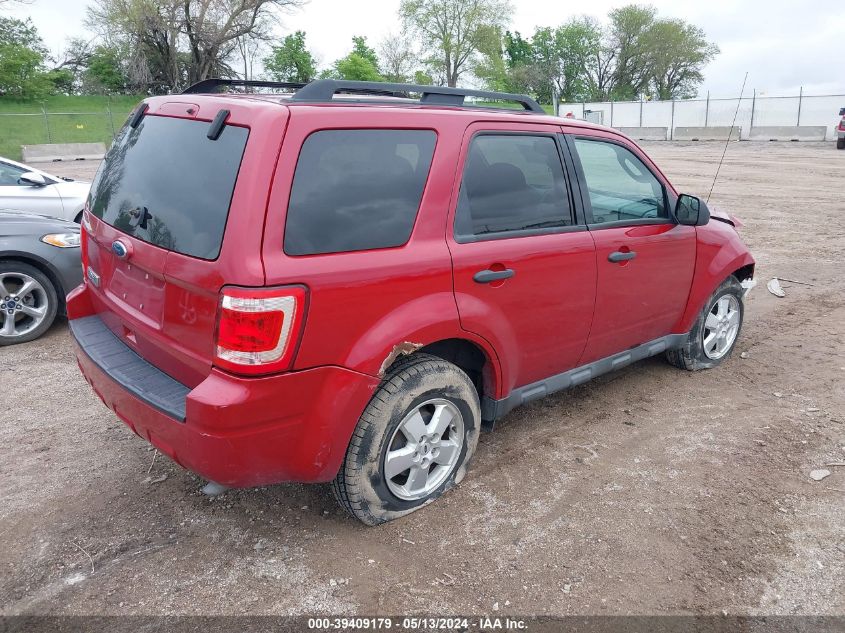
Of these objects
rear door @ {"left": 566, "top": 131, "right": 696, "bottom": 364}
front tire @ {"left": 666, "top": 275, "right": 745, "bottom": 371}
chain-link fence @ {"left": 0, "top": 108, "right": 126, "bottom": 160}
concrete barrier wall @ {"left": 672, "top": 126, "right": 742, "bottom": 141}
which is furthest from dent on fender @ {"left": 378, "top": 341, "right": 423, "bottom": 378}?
concrete barrier wall @ {"left": 672, "top": 126, "right": 742, "bottom": 141}

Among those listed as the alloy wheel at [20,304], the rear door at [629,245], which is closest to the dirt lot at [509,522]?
the rear door at [629,245]

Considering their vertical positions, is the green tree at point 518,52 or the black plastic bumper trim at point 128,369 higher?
the green tree at point 518,52

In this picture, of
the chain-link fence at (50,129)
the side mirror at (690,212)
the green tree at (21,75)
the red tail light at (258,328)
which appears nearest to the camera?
the red tail light at (258,328)

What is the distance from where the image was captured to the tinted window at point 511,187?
123 inches

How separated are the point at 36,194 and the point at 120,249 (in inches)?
222

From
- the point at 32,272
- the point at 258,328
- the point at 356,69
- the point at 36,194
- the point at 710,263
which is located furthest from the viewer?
the point at 356,69

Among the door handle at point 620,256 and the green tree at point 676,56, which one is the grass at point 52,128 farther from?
the green tree at point 676,56

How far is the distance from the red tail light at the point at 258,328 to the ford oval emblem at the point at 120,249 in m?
0.73

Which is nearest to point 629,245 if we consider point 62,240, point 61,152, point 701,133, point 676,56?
point 62,240

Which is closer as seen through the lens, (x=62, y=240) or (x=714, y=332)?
(x=714, y=332)

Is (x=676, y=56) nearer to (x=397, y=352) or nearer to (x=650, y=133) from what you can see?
(x=650, y=133)

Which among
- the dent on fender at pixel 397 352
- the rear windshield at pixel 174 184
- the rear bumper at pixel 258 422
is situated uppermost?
the rear windshield at pixel 174 184

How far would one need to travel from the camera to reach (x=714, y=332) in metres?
4.95

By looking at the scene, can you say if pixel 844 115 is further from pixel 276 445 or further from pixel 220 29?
pixel 220 29
